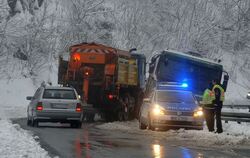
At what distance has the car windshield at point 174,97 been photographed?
22656mm

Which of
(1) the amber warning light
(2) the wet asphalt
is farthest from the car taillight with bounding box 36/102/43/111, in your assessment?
(1) the amber warning light

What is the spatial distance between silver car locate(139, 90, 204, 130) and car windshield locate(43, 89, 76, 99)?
9.67 ft

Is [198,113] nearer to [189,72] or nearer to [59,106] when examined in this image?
[59,106]

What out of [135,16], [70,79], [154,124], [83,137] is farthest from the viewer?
[135,16]

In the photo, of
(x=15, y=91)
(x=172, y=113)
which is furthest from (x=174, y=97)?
(x=15, y=91)

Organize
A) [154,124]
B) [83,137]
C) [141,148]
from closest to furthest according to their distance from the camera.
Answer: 1. [141,148]
2. [83,137]
3. [154,124]

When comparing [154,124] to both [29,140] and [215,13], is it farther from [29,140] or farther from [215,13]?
[215,13]

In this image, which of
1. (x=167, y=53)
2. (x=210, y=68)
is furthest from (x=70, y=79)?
(x=210, y=68)

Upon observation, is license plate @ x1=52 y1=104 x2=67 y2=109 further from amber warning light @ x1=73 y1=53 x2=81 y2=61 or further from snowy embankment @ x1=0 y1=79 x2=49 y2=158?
amber warning light @ x1=73 y1=53 x2=81 y2=61

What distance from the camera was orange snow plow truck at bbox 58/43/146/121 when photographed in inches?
1110

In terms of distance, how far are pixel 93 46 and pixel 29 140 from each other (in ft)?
44.4

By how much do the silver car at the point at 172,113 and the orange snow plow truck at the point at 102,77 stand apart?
559 cm

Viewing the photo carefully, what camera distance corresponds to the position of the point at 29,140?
15969 millimetres

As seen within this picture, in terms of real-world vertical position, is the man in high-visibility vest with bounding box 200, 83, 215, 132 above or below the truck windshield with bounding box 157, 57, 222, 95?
below
